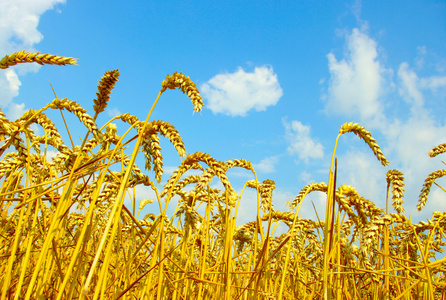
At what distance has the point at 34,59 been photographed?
1553mm

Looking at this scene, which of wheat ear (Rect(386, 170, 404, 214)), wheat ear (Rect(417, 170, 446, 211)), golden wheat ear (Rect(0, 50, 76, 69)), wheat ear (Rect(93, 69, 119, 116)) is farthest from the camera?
wheat ear (Rect(417, 170, 446, 211))

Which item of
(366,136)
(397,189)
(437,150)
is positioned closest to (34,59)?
(366,136)

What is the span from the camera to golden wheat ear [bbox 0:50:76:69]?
1520 mm

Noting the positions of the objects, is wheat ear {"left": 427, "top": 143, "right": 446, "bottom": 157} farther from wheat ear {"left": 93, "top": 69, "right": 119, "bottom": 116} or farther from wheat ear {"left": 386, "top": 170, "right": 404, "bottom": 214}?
wheat ear {"left": 93, "top": 69, "right": 119, "bottom": 116}

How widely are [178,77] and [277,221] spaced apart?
180cm

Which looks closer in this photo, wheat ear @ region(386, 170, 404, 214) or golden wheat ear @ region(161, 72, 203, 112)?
golden wheat ear @ region(161, 72, 203, 112)

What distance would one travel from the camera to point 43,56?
1.55 metres

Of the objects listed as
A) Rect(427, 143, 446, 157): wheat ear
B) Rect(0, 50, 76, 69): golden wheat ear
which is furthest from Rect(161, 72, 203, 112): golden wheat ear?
Rect(427, 143, 446, 157): wheat ear

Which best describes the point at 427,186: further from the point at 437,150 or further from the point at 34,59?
the point at 34,59

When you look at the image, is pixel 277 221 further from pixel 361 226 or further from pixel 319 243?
pixel 361 226

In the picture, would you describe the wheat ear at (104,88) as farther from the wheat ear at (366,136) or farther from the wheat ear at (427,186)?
the wheat ear at (427,186)

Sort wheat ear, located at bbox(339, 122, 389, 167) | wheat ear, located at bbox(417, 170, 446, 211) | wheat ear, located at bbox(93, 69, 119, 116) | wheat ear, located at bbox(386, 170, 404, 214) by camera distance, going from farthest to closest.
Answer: wheat ear, located at bbox(417, 170, 446, 211)
wheat ear, located at bbox(386, 170, 404, 214)
wheat ear, located at bbox(339, 122, 389, 167)
wheat ear, located at bbox(93, 69, 119, 116)

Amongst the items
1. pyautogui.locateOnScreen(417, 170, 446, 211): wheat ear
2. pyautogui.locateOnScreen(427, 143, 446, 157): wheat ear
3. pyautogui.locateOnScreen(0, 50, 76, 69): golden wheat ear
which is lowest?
pyautogui.locateOnScreen(0, 50, 76, 69): golden wheat ear

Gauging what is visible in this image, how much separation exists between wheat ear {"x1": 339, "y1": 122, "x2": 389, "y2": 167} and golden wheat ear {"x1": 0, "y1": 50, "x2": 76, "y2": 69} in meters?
1.66
